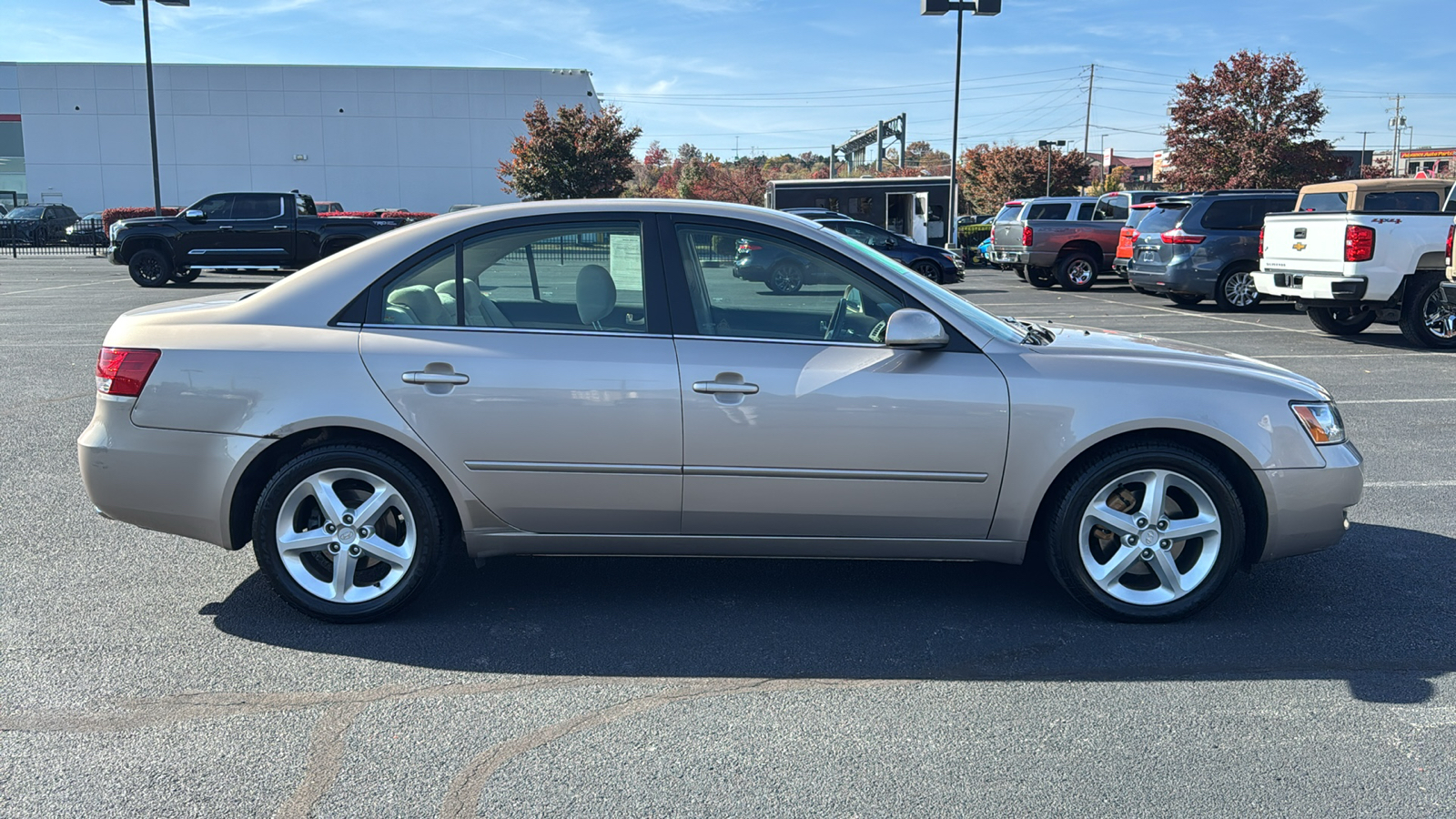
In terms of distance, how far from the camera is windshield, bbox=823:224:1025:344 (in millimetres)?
4125

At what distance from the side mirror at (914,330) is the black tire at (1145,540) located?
77cm

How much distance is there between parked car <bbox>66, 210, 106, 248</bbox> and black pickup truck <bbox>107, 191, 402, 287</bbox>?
20925 mm

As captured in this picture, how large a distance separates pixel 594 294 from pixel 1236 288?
15.5m

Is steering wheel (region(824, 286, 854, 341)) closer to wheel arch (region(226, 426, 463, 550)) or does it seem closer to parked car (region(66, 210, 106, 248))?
wheel arch (region(226, 426, 463, 550))

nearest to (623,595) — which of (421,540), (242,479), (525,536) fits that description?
(525,536)

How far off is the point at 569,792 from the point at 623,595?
5.19 ft

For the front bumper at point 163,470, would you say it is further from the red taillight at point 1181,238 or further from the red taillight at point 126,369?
the red taillight at point 1181,238

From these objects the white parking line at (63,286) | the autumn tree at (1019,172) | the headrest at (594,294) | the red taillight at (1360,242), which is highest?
the autumn tree at (1019,172)

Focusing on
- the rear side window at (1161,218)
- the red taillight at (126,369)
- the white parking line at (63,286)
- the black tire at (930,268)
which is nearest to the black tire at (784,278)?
the red taillight at (126,369)

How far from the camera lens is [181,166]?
50875 mm

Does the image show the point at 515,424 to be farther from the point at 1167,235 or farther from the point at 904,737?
the point at 1167,235

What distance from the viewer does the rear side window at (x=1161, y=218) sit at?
1758cm

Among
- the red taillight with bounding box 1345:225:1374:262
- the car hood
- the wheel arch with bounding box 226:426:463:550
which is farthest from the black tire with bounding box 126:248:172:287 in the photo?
the car hood

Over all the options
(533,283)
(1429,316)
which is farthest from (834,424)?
(1429,316)
